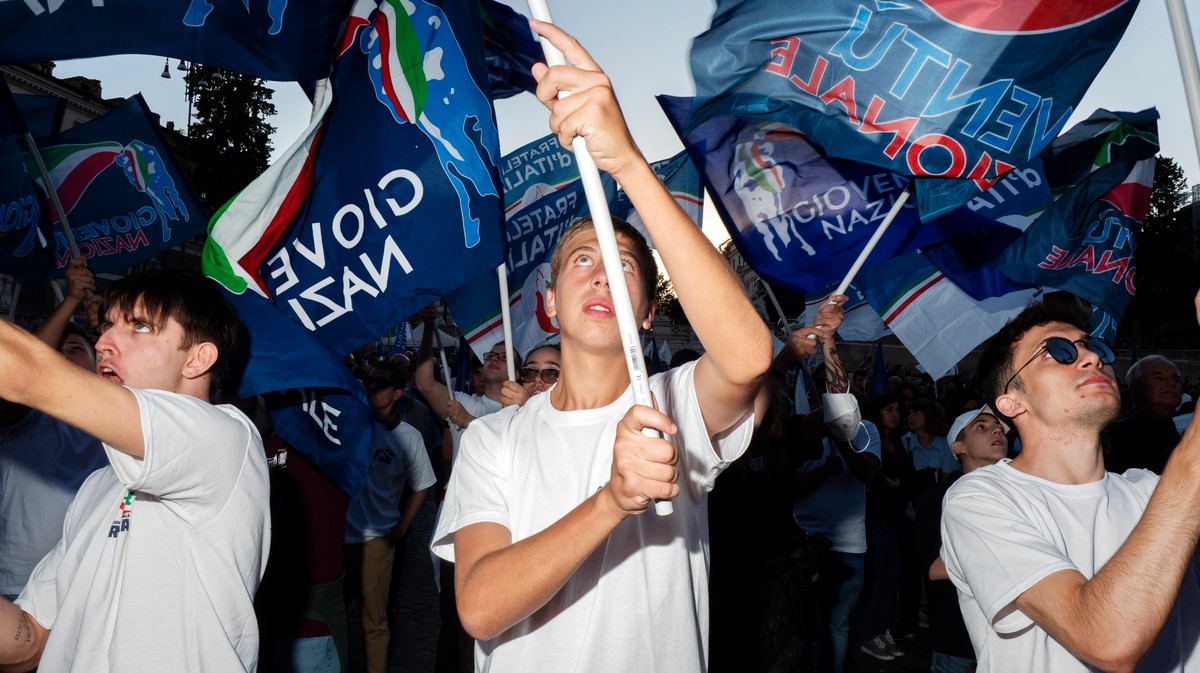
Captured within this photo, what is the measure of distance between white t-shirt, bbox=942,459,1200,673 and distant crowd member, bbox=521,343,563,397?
3297 millimetres

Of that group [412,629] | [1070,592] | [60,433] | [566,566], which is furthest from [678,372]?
[412,629]

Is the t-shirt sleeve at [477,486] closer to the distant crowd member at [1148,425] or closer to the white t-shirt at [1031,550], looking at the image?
the white t-shirt at [1031,550]

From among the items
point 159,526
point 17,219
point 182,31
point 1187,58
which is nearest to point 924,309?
point 1187,58

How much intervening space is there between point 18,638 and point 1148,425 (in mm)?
6322

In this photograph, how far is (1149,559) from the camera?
6.98ft

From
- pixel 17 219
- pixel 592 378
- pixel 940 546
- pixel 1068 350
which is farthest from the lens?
pixel 17 219

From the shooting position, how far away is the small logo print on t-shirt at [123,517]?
2578 millimetres

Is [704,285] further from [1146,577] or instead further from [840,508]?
[840,508]

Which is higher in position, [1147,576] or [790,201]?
[790,201]

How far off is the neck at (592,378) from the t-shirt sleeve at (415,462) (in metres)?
4.27

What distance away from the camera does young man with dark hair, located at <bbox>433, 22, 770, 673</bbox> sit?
1.72 meters

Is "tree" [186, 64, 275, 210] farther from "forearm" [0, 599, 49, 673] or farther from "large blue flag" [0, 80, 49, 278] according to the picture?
"forearm" [0, 599, 49, 673]

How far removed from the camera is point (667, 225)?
179 cm

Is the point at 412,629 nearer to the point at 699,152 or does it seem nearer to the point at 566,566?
the point at 699,152
